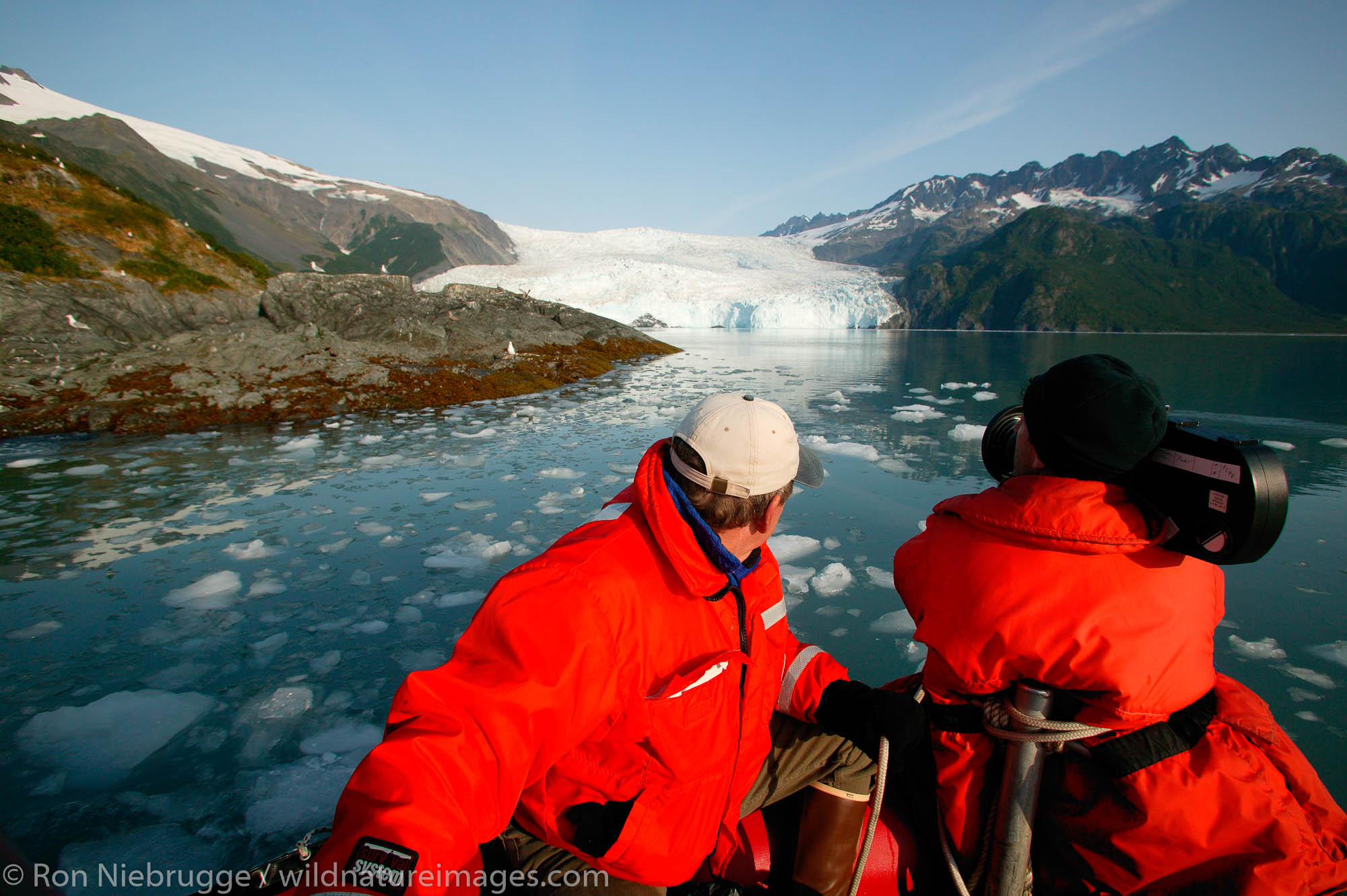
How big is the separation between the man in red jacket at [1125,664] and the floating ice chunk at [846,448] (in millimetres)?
5142

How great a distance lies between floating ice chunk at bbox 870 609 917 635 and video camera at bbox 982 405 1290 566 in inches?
77.1

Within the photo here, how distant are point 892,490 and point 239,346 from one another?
10195mm

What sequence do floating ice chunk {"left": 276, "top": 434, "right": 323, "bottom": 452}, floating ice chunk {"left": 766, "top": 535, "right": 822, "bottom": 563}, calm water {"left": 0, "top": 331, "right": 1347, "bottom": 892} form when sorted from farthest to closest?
floating ice chunk {"left": 276, "top": 434, "right": 323, "bottom": 452}
floating ice chunk {"left": 766, "top": 535, "right": 822, "bottom": 563}
calm water {"left": 0, "top": 331, "right": 1347, "bottom": 892}

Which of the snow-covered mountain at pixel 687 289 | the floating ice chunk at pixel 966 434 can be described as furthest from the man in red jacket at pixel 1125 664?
the snow-covered mountain at pixel 687 289

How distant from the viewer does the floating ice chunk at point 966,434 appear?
24.0 feet

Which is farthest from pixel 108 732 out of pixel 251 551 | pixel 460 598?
pixel 251 551

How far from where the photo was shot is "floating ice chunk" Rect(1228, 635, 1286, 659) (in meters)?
2.73

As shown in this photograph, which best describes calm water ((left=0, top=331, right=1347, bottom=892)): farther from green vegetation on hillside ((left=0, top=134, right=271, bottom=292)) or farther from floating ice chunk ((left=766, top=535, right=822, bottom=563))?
green vegetation on hillside ((left=0, top=134, right=271, bottom=292))

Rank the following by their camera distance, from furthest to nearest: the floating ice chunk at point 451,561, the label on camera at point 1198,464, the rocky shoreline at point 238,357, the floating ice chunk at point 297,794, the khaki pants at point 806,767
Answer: the rocky shoreline at point 238,357 → the floating ice chunk at point 451,561 → the floating ice chunk at point 297,794 → the khaki pants at point 806,767 → the label on camera at point 1198,464

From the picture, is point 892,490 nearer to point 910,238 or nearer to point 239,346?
point 239,346

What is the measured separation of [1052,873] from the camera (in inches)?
54.4

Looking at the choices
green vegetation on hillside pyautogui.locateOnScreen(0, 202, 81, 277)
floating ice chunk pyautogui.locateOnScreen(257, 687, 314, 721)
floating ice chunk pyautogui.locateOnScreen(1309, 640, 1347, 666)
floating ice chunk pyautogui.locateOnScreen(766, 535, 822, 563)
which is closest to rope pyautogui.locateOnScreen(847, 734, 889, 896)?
floating ice chunk pyautogui.locateOnScreen(257, 687, 314, 721)

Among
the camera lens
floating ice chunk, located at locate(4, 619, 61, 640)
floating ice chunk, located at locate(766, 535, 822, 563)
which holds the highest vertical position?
the camera lens

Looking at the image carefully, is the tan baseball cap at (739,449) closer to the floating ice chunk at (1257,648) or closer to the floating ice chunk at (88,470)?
the floating ice chunk at (1257,648)
